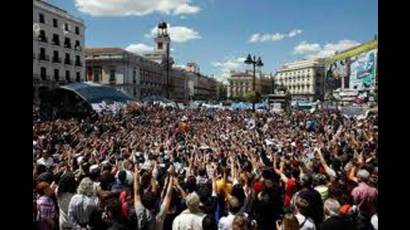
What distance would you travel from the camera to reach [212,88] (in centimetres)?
17300

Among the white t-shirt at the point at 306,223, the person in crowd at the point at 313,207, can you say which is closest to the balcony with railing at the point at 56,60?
the person in crowd at the point at 313,207

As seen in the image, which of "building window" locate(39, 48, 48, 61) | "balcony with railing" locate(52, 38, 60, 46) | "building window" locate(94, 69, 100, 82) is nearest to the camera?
"building window" locate(39, 48, 48, 61)

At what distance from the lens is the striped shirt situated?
191 inches

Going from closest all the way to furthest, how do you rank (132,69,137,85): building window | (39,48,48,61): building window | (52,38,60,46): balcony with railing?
(39,48,48,61): building window
(52,38,60,46): balcony with railing
(132,69,137,85): building window

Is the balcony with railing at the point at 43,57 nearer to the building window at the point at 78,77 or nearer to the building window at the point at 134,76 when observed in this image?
the building window at the point at 78,77

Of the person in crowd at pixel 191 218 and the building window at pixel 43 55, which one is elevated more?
the building window at pixel 43 55

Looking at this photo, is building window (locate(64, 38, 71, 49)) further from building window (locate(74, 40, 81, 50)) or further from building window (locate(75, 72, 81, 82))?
building window (locate(75, 72, 81, 82))

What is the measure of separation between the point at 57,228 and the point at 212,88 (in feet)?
552

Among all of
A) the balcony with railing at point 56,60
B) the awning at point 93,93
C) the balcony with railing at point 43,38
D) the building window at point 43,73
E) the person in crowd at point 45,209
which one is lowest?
the person in crowd at point 45,209

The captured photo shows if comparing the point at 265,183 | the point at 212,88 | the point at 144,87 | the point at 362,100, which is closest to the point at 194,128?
the point at 265,183

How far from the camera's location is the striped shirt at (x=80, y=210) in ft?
15.9

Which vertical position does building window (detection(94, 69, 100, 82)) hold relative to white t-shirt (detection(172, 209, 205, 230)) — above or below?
above

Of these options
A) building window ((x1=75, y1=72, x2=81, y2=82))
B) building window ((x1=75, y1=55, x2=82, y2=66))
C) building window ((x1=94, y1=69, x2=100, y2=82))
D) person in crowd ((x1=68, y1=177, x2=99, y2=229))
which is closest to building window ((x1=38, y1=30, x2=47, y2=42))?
building window ((x1=75, y1=55, x2=82, y2=66))
